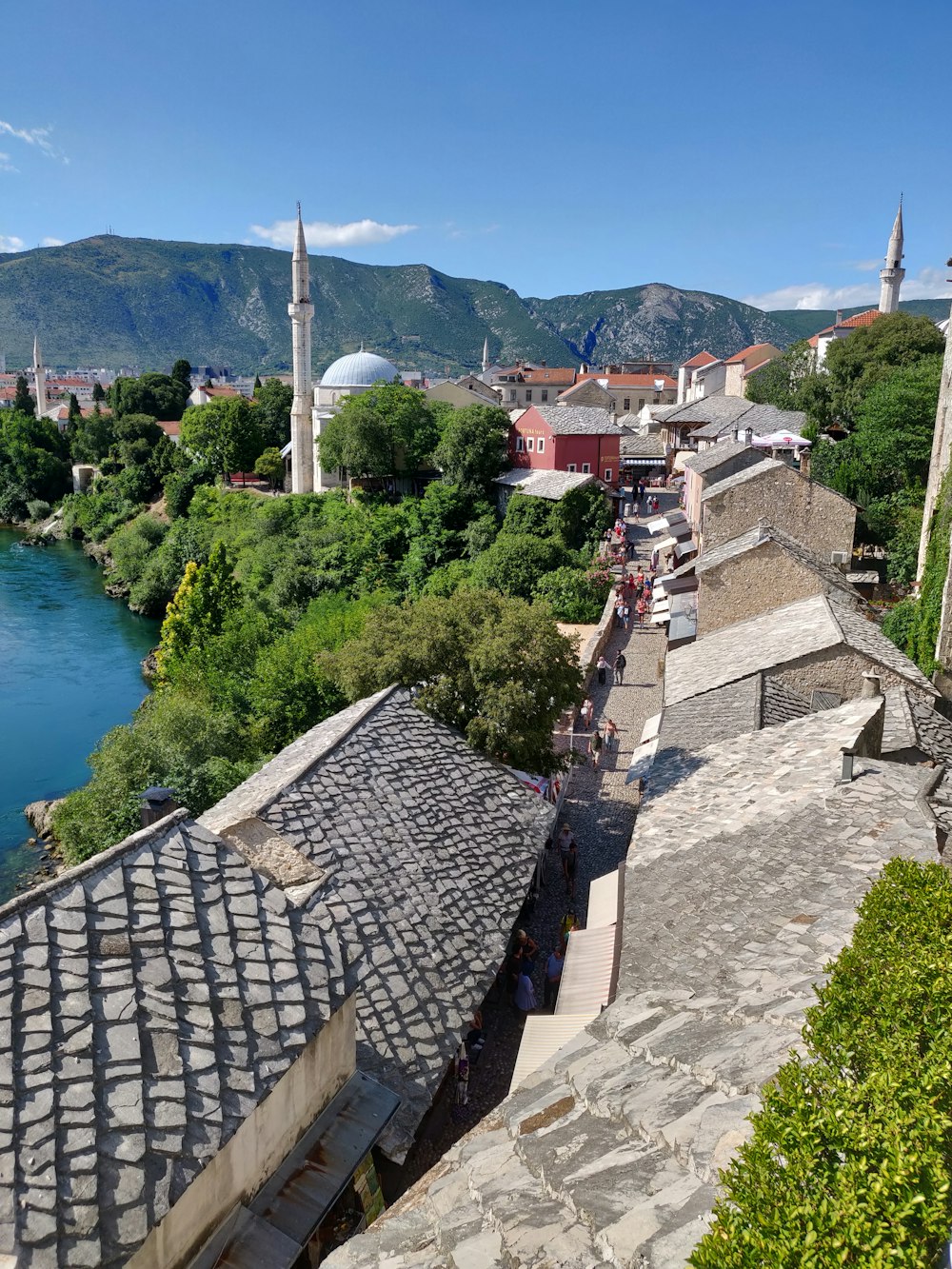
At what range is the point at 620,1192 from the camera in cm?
481

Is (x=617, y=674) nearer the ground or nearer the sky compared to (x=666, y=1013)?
nearer the ground

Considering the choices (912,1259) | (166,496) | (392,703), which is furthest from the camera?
(166,496)

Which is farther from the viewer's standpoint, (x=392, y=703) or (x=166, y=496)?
(x=166, y=496)

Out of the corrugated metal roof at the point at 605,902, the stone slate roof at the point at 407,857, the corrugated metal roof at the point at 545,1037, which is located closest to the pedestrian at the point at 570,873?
the stone slate roof at the point at 407,857

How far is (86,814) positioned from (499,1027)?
11.1 metres

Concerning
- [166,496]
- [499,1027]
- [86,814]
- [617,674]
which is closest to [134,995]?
[499,1027]

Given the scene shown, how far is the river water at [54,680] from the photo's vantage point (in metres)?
26.8

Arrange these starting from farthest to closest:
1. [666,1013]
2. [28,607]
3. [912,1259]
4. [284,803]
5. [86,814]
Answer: [28,607] < [86,814] < [284,803] < [666,1013] < [912,1259]

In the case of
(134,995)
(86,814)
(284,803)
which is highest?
(134,995)

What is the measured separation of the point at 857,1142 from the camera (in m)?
4.29

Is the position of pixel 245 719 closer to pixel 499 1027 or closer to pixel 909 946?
pixel 499 1027

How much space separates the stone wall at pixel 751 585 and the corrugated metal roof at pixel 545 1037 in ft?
45.9

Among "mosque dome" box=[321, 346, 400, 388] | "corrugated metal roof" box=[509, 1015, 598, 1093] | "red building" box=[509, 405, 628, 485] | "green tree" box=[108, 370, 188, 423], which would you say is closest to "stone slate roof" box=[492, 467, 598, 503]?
"red building" box=[509, 405, 628, 485]

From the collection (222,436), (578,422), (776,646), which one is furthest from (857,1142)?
(222,436)
